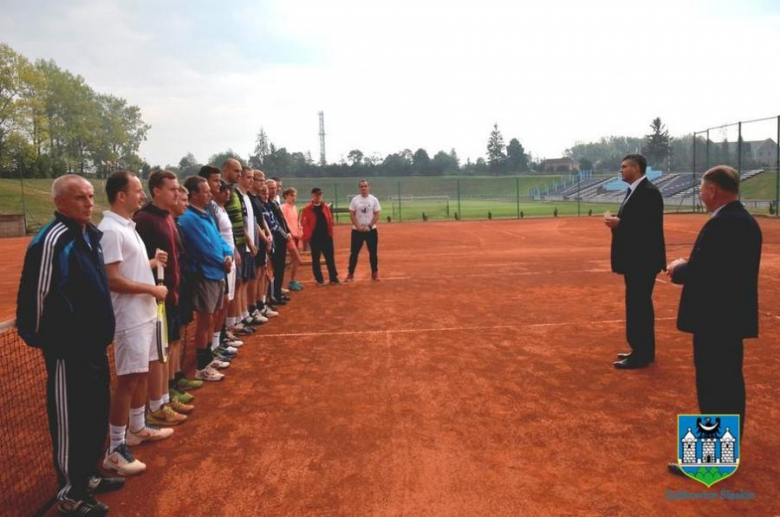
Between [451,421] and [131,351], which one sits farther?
[451,421]

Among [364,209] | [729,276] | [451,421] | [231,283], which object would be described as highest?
[364,209]

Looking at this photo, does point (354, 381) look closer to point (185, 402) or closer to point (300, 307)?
point (185, 402)

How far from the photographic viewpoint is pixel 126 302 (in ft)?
11.9

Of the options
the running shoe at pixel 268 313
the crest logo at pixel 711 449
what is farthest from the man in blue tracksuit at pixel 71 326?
the running shoe at pixel 268 313

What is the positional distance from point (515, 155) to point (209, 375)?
10642cm

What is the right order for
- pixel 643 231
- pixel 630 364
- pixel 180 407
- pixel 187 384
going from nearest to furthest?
pixel 180 407
pixel 187 384
pixel 643 231
pixel 630 364

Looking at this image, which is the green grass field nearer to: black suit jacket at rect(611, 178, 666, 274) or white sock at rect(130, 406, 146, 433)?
black suit jacket at rect(611, 178, 666, 274)

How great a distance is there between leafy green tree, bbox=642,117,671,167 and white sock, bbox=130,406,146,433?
9908 centimetres

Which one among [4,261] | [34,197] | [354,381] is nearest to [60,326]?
[354,381]

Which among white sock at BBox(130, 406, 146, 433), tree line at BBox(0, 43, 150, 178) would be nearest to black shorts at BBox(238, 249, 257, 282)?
white sock at BBox(130, 406, 146, 433)

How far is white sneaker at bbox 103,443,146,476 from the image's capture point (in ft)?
11.6

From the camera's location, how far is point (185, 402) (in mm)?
4703

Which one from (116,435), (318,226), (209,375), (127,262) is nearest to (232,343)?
(209,375)

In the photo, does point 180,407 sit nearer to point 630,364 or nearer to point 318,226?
point 630,364
